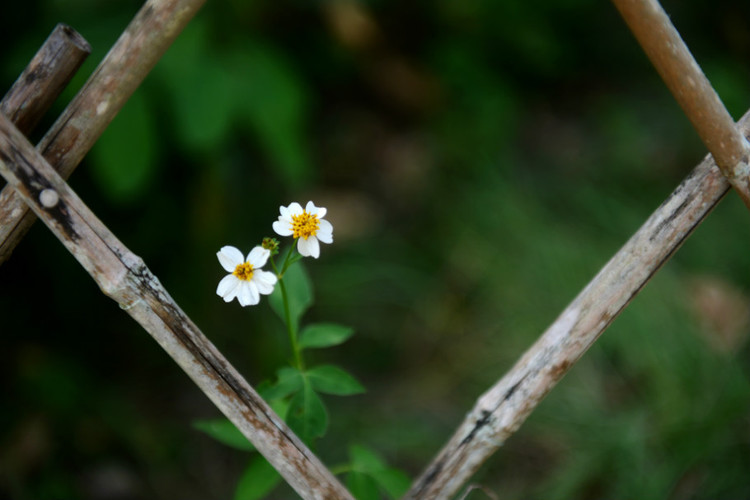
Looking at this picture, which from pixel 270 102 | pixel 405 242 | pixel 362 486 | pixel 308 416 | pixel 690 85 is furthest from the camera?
pixel 405 242

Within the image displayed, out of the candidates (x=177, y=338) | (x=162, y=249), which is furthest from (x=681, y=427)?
(x=162, y=249)

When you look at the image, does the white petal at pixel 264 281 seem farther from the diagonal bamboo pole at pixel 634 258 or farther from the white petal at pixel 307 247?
the diagonal bamboo pole at pixel 634 258

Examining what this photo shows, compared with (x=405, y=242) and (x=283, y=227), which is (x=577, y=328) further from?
(x=405, y=242)

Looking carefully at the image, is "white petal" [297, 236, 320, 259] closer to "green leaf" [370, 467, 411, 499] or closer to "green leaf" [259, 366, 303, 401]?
"green leaf" [259, 366, 303, 401]

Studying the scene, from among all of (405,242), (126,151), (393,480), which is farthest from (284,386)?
(405,242)

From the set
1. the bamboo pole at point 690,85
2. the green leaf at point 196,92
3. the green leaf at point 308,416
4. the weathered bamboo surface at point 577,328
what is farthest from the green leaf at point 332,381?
the green leaf at point 196,92

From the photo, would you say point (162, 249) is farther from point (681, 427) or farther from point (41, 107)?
point (681, 427)
